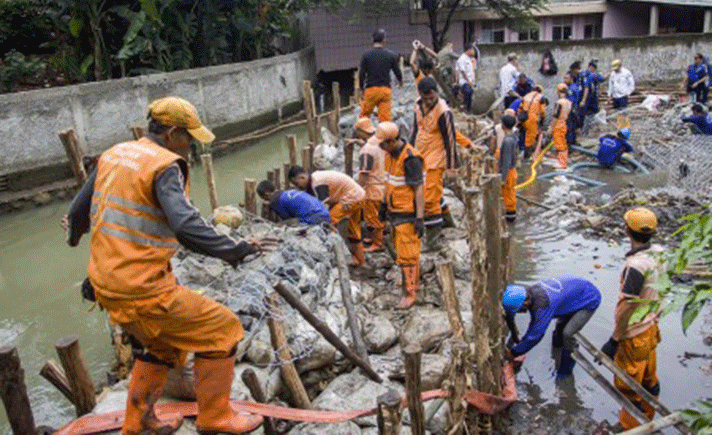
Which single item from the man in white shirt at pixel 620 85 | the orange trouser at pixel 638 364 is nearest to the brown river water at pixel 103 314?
the orange trouser at pixel 638 364

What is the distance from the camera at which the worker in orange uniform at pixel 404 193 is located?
574 cm

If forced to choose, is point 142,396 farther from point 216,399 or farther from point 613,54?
point 613,54

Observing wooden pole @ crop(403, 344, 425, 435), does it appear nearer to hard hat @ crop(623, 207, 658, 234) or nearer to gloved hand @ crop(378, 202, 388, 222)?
hard hat @ crop(623, 207, 658, 234)

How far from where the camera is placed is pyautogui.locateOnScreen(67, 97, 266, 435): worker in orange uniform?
277 centimetres

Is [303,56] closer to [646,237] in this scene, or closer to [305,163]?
[305,163]

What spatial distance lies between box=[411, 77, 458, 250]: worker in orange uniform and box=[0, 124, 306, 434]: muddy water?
3829mm

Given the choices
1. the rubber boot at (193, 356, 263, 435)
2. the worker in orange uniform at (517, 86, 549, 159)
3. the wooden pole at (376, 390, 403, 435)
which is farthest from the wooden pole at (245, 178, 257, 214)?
the worker in orange uniform at (517, 86, 549, 159)

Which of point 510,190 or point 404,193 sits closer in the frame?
point 404,193

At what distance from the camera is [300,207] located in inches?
240

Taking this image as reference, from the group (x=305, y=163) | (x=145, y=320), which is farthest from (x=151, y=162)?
(x=305, y=163)

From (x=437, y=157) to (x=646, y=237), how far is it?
2.71 m

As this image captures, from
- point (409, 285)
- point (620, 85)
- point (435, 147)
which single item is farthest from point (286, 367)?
point (620, 85)

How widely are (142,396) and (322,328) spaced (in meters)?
1.30

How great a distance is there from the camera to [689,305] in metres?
2.14
